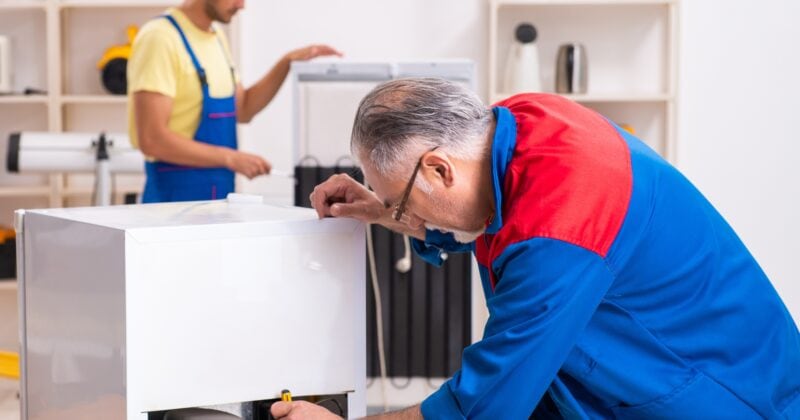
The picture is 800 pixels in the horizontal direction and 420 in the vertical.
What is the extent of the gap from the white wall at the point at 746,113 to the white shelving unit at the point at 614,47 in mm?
93

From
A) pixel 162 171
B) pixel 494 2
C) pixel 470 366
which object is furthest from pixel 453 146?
pixel 494 2

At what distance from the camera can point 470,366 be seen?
1.12 m

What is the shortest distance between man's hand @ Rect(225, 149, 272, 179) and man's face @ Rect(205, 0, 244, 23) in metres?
0.35

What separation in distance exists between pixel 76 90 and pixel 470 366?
122 inches

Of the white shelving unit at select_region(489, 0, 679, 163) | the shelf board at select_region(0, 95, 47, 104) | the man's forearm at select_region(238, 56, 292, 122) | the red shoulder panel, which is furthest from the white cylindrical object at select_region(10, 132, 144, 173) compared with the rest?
the red shoulder panel

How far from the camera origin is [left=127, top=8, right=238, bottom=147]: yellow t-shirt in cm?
252

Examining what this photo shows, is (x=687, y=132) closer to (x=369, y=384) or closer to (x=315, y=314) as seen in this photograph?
(x=369, y=384)

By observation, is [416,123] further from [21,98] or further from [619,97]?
[21,98]

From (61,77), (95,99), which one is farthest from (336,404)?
(61,77)

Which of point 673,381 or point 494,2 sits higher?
point 494,2

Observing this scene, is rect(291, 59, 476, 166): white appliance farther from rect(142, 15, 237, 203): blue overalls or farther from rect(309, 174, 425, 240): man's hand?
rect(309, 174, 425, 240): man's hand

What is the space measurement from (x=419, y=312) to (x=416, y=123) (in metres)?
2.05

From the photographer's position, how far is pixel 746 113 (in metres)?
3.87

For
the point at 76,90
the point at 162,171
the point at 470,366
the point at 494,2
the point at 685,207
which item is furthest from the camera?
the point at 76,90
